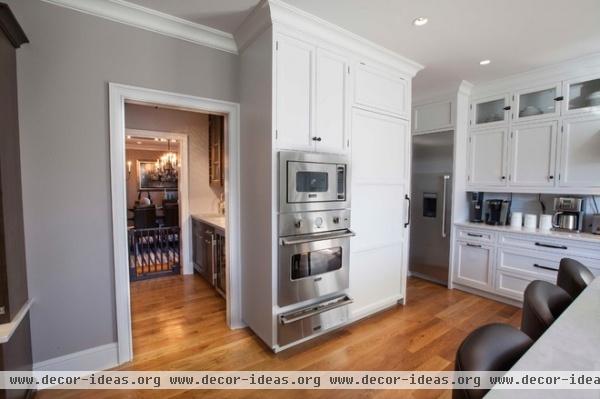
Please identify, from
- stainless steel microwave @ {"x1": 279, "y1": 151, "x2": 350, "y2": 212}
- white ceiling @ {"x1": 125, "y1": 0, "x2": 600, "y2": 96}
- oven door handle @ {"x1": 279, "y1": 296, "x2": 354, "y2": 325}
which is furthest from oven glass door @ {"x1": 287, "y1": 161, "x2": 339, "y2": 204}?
white ceiling @ {"x1": 125, "y1": 0, "x2": 600, "y2": 96}

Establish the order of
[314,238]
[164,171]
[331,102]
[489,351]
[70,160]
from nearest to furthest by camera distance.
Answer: [489,351], [70,160], [314,238], [331,102], [164,171]

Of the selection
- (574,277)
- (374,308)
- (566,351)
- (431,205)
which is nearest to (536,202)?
(431,205)

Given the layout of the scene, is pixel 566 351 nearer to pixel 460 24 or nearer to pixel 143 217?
Result: pixel 460 24

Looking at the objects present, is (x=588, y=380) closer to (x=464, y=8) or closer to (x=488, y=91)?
(x=464, y=8)

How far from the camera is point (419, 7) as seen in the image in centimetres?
203

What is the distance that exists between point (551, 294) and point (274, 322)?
1.75 m

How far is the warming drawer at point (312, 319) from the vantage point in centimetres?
220

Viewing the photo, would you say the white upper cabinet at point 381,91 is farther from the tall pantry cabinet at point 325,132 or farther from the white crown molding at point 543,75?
the white crown molding at point 543,75

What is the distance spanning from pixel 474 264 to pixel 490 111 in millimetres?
1992

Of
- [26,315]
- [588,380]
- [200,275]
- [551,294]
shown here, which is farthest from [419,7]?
[200,275]

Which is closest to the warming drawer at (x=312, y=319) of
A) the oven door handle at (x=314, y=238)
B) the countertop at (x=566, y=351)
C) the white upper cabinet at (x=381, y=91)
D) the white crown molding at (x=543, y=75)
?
the oven door handle at (x=314, y=238)

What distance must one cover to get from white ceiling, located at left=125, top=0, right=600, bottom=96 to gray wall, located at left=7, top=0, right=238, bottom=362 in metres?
0.49

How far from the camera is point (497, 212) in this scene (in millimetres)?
3510

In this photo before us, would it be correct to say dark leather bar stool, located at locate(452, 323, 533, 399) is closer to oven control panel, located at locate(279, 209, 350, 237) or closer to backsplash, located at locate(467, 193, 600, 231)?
oven control panel, located at locate(279, 209, 350, 237)
